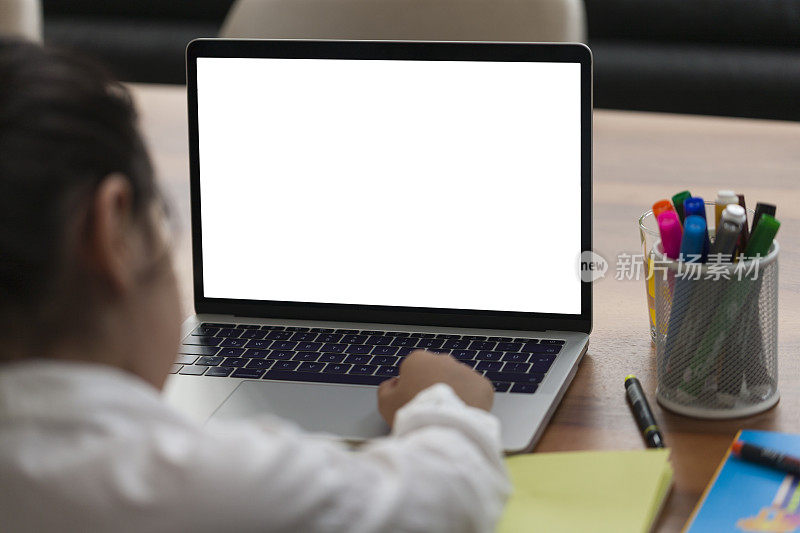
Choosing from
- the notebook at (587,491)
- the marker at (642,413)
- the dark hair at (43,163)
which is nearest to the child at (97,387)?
the dark hair at (43,163)

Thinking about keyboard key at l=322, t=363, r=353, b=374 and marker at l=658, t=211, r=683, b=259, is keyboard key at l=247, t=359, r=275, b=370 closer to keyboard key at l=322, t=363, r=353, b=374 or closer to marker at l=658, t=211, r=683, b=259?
keyboard key at l=322, t=363, r=353, b=374

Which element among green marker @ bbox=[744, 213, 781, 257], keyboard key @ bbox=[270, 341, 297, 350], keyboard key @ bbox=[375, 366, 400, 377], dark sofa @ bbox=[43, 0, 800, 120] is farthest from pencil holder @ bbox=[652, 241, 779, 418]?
dark sofa @ bbox=[43, 0, 800, 120]

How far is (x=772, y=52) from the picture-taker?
8.62 feet

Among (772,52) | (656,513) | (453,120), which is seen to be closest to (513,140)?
(453,120)

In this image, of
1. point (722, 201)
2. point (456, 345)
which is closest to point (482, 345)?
point (456, 345)

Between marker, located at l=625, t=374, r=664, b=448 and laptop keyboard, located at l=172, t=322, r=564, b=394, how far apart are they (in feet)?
0.22

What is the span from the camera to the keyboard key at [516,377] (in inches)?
30.4

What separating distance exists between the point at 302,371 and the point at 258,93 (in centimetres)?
27

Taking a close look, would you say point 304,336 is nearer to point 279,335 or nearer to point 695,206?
point 279,335

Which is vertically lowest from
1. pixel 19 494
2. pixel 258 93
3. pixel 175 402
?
pixel 175 402

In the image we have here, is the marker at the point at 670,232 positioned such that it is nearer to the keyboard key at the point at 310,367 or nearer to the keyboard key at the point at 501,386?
the keyboard key at the point at 501,386

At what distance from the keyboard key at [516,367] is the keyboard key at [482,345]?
0.04 metres

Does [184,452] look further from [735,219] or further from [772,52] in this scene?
[772,52]

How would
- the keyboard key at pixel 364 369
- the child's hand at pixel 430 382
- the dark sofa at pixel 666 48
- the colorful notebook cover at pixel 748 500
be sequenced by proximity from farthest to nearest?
the dark sofa at pixel 666 48, the keyboard key at pixel 364 369, the child's hand at pixel 430 382, the colorful notebook cover at pixel 748 500
